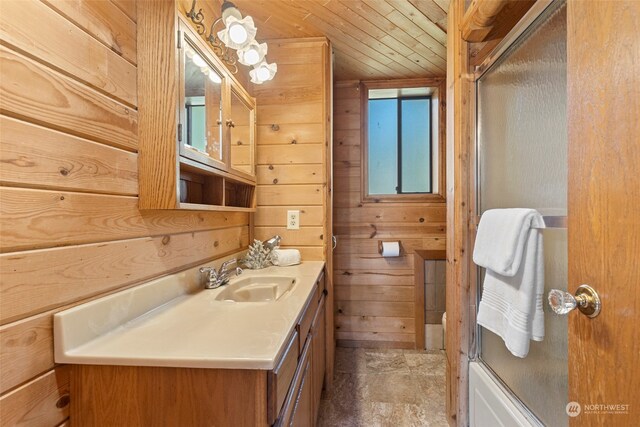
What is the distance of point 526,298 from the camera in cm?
92

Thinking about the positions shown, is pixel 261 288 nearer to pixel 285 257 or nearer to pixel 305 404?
pixel 285 257

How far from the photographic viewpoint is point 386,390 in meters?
1.90

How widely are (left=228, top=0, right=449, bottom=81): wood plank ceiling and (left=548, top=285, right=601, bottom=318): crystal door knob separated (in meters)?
1.68

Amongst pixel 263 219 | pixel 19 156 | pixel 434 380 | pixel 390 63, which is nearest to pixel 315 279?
pixel 263 219

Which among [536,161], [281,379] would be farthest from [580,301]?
[281,379]

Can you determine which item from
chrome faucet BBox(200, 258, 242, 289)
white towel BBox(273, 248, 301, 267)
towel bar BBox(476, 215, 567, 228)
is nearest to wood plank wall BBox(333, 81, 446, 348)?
white towel BBox(273, 248, 301, 267)

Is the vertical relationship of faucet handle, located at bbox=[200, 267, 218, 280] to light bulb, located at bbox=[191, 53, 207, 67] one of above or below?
below

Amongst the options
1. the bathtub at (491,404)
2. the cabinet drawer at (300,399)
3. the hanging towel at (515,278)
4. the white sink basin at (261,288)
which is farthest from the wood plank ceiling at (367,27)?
the bathtub at (491,404)

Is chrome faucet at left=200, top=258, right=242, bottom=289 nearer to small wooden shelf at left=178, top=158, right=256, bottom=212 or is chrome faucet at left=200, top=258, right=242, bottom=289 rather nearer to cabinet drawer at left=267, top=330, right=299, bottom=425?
small wooden shelf at left=178, top=158, right=256, bottom=212

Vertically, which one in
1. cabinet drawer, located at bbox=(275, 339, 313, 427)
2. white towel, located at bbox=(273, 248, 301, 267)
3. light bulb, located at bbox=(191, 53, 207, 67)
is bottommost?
cabinet drawer, located at bbox=(275, 339, 313, 427)

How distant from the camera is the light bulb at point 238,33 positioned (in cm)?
119

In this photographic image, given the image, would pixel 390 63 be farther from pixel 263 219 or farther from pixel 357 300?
pixel 357 300

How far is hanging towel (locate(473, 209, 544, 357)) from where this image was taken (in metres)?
0.91

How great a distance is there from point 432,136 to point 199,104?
2108 mm
